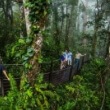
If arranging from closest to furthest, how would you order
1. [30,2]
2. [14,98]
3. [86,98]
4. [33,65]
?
1. [30,2]
2. [33,65]
3. [14,98]
4. [86,98]

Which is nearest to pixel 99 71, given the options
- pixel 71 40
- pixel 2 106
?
pixel 2 106

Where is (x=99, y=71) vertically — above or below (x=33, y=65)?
below

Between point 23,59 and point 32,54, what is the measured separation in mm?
245

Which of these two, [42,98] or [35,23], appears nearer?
[35,23]

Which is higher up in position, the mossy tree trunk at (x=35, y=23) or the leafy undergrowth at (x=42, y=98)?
the mossy tree trunk at (x=35, y=23)

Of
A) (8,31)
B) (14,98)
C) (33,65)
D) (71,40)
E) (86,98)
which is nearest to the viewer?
(33,65)

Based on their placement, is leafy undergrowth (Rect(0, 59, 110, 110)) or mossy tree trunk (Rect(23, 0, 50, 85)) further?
leafy undergrowth (Rect(0, 59, 110, 110))

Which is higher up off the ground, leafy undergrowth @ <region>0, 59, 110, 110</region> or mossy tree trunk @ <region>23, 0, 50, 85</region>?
mossy tree trunk @ <region>23, 0, 50, 85</region>

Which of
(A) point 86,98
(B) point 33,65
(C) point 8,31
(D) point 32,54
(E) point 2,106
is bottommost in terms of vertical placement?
(A) point 86,98

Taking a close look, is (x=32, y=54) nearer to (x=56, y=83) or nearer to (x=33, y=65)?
(x=33, y=65)

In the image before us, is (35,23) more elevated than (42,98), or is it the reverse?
(35,23)

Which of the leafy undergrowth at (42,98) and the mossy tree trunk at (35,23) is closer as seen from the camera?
the mossy tree trunk at (35,23)

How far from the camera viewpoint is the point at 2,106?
4.30 meters

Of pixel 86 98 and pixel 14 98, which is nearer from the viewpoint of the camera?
pixel 14 98
